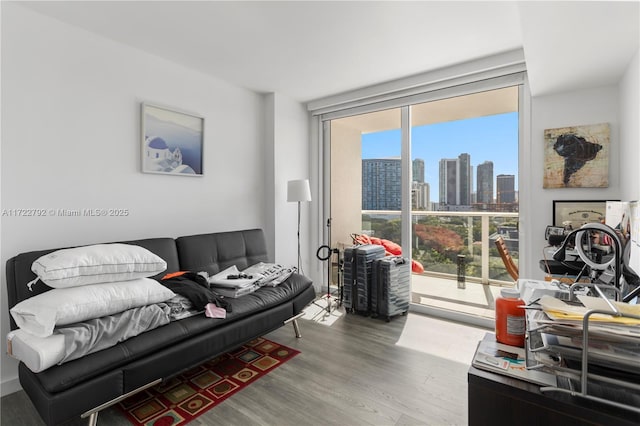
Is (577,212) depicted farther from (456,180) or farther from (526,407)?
(526,407)

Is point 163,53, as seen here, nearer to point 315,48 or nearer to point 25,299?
point 315,48

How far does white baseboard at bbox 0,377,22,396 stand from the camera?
2043mm

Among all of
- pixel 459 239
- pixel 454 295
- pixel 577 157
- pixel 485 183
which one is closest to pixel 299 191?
pixel 459 239

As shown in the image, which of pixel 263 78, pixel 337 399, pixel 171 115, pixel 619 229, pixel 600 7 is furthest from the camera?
pixel 263 78

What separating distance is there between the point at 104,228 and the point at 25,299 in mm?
808

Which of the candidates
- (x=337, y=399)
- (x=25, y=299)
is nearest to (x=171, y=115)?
(x=25, y=299)

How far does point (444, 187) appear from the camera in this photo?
138 inches

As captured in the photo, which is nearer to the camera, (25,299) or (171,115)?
(25,299)

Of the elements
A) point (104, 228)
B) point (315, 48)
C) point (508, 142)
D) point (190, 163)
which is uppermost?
point (315, 48)

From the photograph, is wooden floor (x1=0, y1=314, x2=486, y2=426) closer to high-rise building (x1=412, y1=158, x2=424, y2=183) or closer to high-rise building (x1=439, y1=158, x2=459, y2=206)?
high-rise building (x1=439, y1=158, x2=459, y2=206)

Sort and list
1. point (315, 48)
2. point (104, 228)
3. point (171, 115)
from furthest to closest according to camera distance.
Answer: point (171, 115) → point (315, 48) → point (104, 228)

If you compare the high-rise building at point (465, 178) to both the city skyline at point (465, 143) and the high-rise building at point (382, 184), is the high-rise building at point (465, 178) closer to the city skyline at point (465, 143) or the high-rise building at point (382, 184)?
the city skyline at point (465, 143)

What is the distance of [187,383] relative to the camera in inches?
86.0

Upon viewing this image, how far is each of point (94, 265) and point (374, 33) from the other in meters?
2.55
